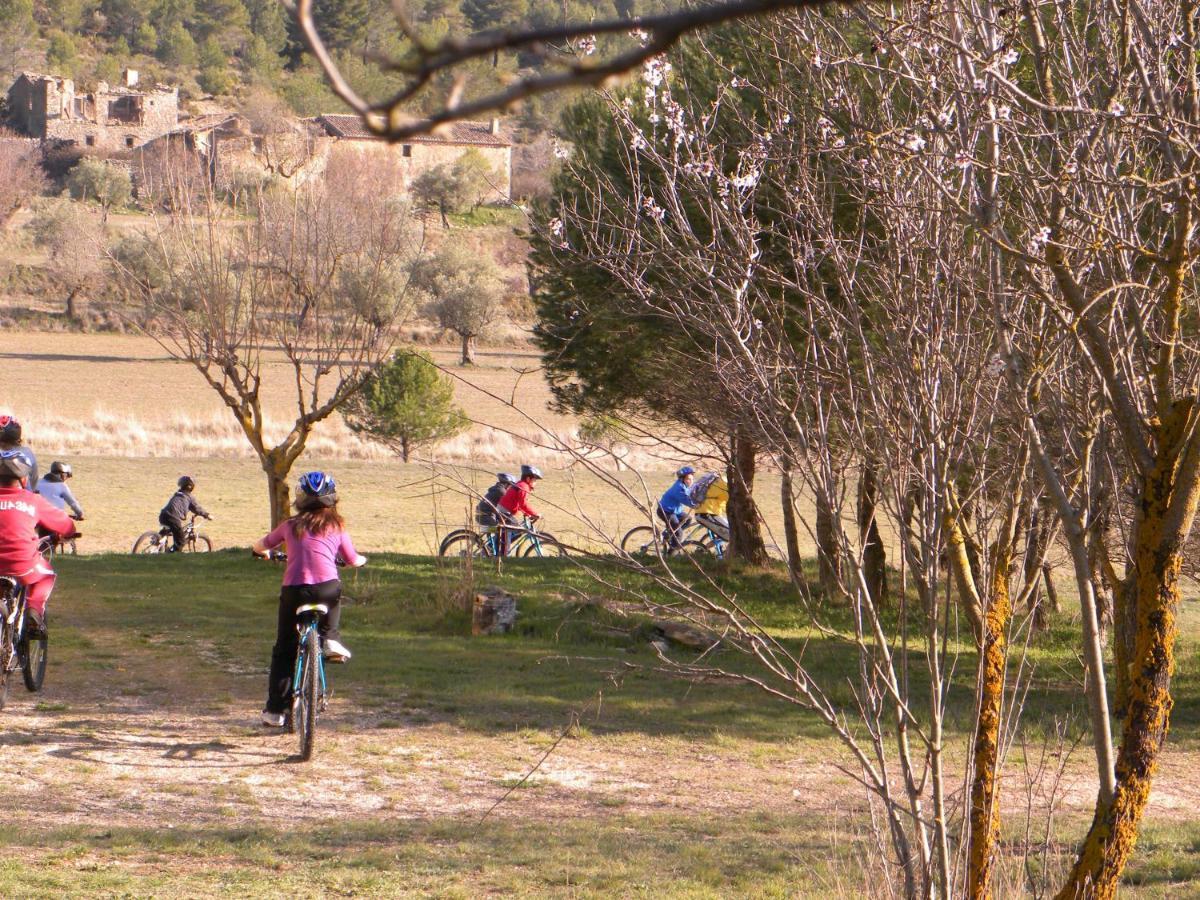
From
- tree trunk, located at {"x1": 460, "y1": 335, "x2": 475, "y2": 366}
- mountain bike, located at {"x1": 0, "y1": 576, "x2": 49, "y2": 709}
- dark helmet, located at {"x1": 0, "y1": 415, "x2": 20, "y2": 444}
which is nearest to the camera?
mountain bike, located at {"x1": 0, "y1": 576, "x2": 49, "y2": 709}

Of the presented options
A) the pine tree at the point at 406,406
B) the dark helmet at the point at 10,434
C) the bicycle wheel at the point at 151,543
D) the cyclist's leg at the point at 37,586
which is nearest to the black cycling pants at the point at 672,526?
the cyclist's leg at the point at 37,586

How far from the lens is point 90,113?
100 m

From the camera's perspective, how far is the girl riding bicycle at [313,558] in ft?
26.5

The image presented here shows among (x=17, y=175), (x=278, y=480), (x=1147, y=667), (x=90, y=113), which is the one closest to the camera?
(x=1147, y=667)

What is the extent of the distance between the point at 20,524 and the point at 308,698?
2067 millimetres

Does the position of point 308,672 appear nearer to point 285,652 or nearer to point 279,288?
point 285,652

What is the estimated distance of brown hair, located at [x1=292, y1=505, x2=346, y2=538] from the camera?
26.5ft

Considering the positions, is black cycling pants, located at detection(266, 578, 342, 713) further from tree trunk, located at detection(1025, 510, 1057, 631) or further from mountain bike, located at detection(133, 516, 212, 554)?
mountain bike, located at detection(133, 516, 212, 554)

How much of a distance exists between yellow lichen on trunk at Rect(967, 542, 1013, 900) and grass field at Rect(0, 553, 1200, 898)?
44cm

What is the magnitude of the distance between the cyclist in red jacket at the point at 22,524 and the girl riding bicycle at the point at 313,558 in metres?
1.42

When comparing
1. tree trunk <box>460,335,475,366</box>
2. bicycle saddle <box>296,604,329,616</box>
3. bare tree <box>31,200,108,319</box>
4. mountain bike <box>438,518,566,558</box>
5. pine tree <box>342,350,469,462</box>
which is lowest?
mountain bike <box>438,518,566,558</box>

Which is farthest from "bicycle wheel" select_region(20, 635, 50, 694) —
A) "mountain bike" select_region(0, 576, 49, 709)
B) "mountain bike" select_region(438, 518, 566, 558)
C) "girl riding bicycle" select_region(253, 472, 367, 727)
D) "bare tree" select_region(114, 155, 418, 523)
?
"mountain bike" select_region(438, 518, 566, 558)

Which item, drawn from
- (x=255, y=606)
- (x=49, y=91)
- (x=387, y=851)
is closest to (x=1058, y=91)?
(x=387, y=851)

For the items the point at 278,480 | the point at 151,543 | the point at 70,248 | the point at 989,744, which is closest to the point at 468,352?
the point at 70,248
